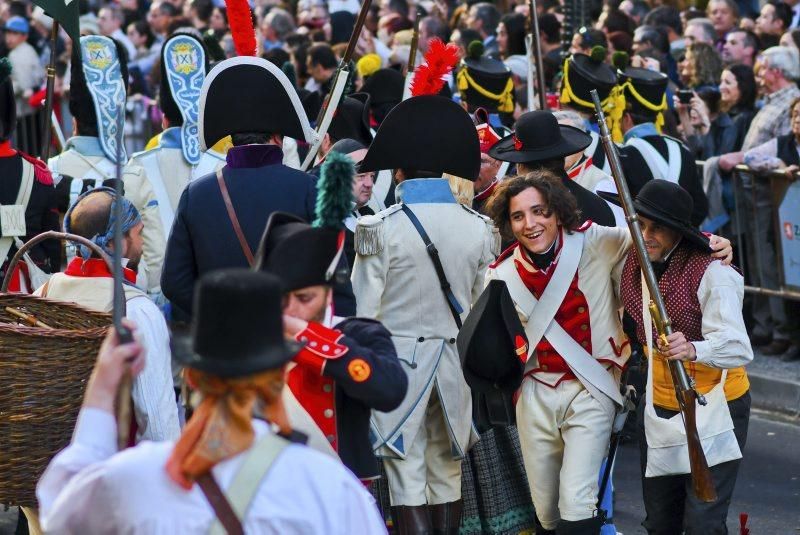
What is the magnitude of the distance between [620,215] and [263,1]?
1324 centimetres

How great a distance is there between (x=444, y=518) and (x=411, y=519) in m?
0.19

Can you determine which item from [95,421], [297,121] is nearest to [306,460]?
[95,421]

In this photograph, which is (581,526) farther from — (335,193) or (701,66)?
(701,66)

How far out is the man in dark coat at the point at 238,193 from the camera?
5.39 meters

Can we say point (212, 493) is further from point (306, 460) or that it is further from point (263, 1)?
point (263, 1)

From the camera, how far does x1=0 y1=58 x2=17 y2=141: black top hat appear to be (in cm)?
737

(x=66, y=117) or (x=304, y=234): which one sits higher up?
(x=304, y=234)

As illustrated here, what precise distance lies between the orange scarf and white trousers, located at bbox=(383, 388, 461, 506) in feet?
10.4

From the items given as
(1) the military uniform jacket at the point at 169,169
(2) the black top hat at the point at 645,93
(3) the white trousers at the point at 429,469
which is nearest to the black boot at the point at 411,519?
(3) the white trousers at the point at 429,469

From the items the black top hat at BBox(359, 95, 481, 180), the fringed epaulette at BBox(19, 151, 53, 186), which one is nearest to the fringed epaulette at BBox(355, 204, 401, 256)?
the black top hat at BBox(359, 95, 481, 180)

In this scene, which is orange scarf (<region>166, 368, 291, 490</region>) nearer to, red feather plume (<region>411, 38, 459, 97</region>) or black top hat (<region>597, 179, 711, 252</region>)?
black top hat (<region>597, 179, 711, 252</region>)

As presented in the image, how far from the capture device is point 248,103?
5.61 metres

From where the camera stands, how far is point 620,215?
730 centimetres

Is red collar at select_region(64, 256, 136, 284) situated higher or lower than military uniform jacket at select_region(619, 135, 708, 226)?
higher
